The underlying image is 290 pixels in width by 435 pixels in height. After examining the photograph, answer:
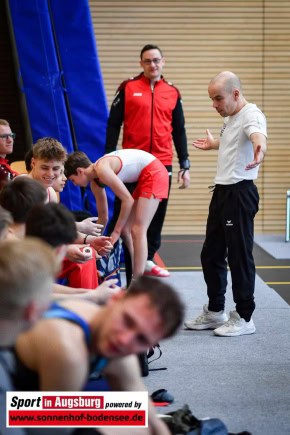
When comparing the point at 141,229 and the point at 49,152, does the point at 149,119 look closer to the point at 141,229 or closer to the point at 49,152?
the point at 141,229

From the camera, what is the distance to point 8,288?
165 cm

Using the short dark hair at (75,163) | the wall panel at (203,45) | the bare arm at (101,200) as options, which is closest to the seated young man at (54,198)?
the short dark hair at (75,163)

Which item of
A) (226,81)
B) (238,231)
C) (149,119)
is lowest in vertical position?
(238,231)

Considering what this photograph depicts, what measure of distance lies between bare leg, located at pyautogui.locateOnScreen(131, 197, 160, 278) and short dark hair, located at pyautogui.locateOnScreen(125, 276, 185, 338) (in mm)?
3579

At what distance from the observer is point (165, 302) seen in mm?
1765

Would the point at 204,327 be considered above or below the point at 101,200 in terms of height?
below

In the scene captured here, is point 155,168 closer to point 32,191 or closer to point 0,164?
point 0,164

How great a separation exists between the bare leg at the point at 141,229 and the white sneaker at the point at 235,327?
39.3 inches

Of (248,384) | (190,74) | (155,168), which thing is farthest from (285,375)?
(190,74)

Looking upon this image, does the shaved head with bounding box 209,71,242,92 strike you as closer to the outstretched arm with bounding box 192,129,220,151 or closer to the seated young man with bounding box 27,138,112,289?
the outstretched arm with bounding box 192,129,220,151

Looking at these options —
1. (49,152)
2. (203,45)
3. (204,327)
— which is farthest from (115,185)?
(203,45)

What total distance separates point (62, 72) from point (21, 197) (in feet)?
11.8

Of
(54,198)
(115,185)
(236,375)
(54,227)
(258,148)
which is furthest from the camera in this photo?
(115,185)

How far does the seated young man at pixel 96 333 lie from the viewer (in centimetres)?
173
